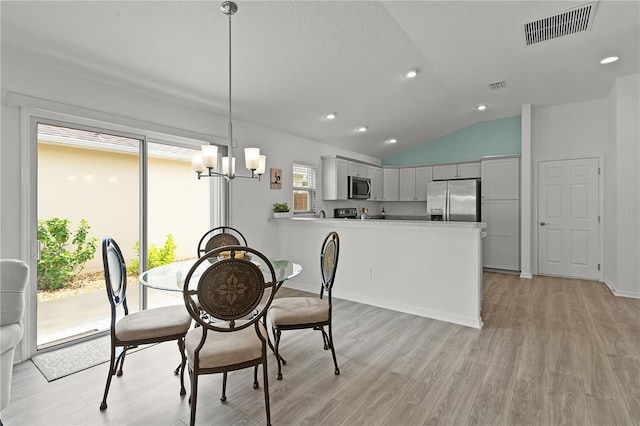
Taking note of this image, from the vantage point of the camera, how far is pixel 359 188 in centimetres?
616

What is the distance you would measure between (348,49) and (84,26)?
218cm

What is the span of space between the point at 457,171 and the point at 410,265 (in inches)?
140

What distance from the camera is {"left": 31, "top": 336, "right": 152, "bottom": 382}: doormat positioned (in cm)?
231

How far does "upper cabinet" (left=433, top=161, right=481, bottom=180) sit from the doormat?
595 centimetres

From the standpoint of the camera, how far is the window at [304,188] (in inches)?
209

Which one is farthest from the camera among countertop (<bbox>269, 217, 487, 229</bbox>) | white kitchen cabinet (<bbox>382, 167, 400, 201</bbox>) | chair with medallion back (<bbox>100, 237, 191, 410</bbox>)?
white kitchen cabinet (<bbox>382, 167, 400, 201</bbox>)

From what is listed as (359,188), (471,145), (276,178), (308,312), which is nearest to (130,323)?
(308,312)

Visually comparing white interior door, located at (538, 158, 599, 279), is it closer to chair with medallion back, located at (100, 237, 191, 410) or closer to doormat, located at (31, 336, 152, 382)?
chair with medallion back, located at (100, 237, 191, 410)

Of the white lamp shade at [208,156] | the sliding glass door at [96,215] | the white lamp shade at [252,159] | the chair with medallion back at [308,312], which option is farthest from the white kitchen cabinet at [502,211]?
the white lamp shade at [208,156]

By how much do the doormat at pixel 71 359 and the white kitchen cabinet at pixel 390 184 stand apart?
574cm

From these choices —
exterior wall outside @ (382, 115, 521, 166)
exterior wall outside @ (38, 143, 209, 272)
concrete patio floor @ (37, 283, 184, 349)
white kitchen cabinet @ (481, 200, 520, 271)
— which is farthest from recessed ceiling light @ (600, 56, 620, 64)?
concrete patio floor @ (37, 283, 184, 349)

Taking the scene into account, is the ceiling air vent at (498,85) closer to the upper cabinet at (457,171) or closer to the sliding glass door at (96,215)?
the upper cabinet at (457,171)

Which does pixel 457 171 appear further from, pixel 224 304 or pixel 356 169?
pixel 224 304

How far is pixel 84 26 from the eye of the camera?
2.25 metres
